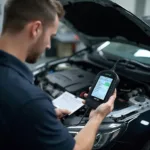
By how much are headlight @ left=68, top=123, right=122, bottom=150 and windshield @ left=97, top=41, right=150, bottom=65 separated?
0.72m

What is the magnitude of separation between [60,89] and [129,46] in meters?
0.74

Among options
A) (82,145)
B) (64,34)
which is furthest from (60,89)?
(64,34)

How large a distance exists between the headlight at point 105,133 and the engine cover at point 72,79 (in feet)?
1.46

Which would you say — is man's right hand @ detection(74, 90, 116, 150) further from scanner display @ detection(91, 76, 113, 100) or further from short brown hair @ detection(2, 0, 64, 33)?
short brown hair @ detection(2, 0, 64, 33)

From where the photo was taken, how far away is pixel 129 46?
2316mm

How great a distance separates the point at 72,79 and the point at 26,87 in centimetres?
120

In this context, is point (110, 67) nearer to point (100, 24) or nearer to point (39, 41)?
point (100, 24)

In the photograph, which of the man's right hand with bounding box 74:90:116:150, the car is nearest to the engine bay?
the car

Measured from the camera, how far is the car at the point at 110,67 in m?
1.58

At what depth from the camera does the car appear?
5.17 feet

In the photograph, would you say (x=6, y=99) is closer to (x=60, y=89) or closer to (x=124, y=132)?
(x=124, y=132)

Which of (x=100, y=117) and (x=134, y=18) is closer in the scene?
(x=100, y=117)

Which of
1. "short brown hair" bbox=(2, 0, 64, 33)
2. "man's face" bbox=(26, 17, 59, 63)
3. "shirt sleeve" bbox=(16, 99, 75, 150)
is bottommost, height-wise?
"shirt sleeve" bbox=(16, 99, 75, 150)

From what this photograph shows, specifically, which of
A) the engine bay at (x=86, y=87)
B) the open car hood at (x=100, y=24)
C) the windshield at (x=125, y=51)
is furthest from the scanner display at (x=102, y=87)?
the windshield at (x=125, y=51)
